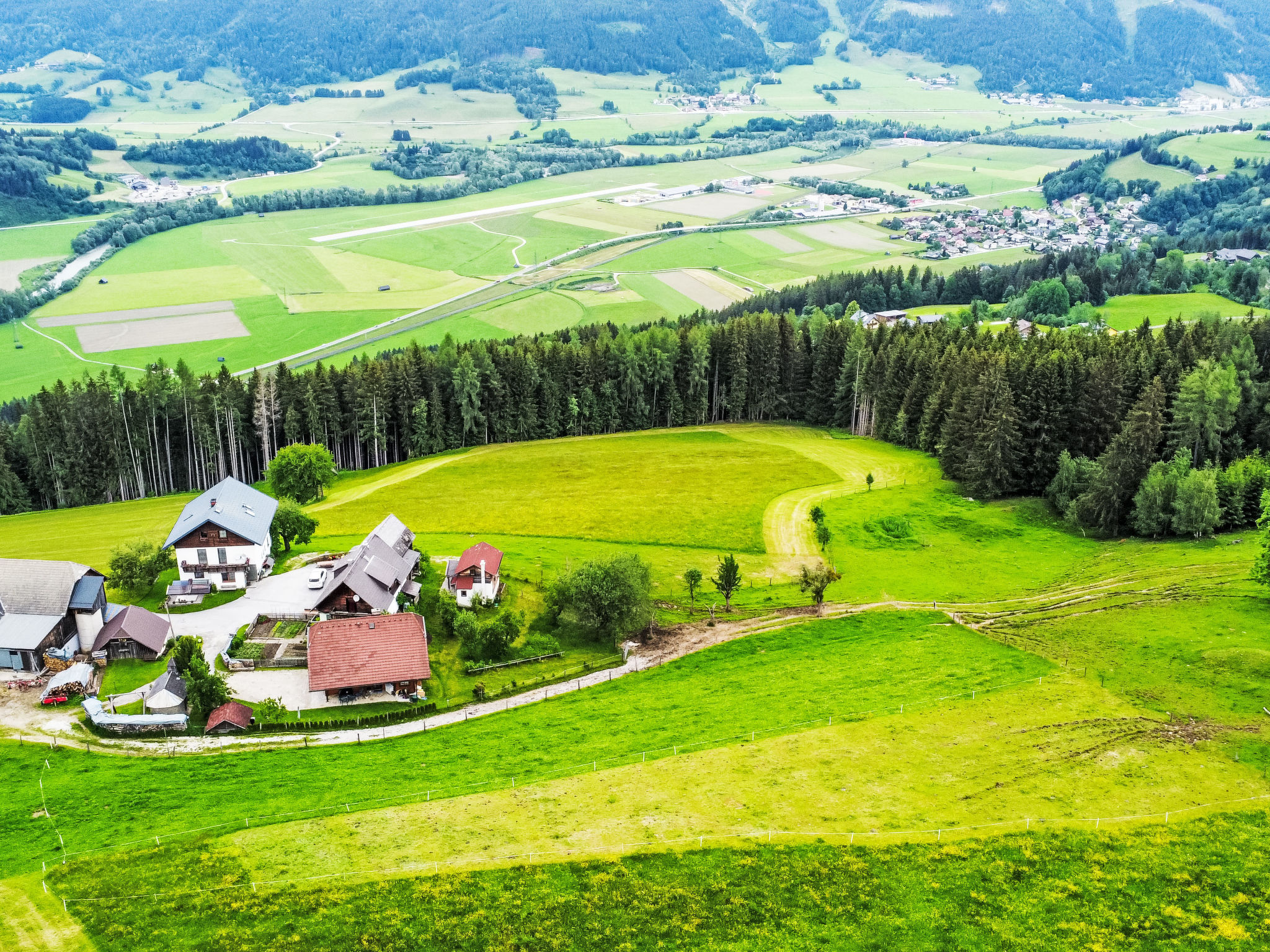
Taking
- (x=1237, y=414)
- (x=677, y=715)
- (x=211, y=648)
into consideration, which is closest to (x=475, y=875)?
(x=677, y=715)

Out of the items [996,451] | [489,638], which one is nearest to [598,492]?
[489,638]

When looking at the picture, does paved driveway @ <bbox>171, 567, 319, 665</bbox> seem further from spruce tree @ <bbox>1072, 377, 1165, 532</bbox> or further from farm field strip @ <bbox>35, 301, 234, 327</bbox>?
farm field strip @ <bbox>35, 301, 234, 327</bbox>

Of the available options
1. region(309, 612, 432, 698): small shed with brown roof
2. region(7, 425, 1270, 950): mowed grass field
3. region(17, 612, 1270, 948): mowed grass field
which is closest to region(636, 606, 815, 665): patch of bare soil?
region(7, 425, 1270, 950): mowed grass field

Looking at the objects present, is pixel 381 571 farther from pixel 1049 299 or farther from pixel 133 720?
pixel 1049 299

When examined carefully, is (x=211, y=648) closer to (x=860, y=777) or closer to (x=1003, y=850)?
(x=860, y=777)

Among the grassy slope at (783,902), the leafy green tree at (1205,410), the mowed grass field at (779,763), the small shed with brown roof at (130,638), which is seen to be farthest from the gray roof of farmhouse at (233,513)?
the leafy green tree at (1205,410)

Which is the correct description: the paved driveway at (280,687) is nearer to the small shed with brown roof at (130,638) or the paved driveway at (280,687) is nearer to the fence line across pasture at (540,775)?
the small shed with brown roof at (130,638)
